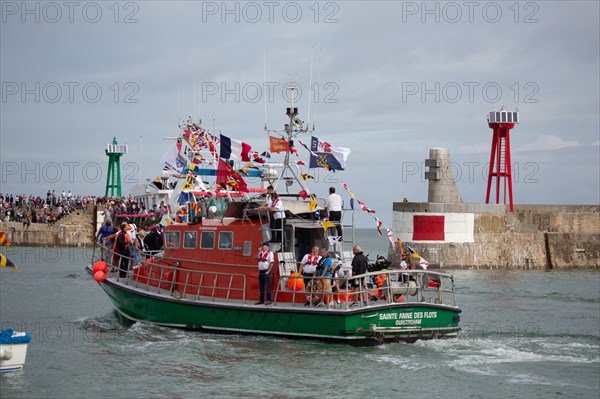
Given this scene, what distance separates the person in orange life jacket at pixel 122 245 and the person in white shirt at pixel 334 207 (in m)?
5.84

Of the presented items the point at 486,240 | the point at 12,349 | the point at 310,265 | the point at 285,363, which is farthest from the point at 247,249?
the point at 486,240

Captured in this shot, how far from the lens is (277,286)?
2009 centimetres

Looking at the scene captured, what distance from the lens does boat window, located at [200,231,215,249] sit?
21375 mm

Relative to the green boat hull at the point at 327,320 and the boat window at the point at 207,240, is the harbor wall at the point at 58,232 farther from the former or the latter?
the green boat hull at the point at 327,320

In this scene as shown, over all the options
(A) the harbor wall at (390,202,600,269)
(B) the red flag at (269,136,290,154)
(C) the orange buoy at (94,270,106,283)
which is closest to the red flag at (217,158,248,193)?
(B) the red flag at (269,136,290,154)

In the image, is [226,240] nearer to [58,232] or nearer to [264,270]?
[264,270]

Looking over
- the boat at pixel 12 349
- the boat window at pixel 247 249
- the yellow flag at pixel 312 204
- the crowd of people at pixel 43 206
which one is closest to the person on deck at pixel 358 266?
the yellow flag at pixel 312 204

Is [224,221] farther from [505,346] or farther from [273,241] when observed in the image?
[505,346]

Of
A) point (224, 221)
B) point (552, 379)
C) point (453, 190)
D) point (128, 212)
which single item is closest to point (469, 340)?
point (552, 379)

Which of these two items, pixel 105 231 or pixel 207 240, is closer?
pixel 207 240

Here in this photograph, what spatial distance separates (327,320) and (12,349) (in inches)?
258

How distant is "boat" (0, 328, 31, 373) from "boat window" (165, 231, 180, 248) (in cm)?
605

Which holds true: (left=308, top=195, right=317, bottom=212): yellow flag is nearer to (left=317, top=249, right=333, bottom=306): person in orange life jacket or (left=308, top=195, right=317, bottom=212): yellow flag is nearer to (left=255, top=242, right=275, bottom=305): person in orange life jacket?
(left=317, top=249, right=333, bottom=306): person in orange life jacket

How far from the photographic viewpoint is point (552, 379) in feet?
57.3
